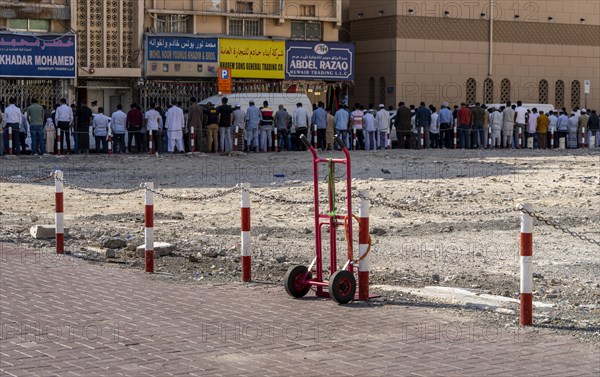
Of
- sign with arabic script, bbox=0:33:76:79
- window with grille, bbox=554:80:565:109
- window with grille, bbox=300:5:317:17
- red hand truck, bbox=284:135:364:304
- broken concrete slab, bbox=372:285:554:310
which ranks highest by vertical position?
window with grille, bbox=300:5:317:17

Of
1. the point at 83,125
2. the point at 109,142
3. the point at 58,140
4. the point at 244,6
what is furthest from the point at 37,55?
the point at 244,6

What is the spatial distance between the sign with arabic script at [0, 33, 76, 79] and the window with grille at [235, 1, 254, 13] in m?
7.00

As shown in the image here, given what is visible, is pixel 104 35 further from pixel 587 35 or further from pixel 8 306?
pixel 8 306

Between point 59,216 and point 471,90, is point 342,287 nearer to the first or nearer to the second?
point 59,216

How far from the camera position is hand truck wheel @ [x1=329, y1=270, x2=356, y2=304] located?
34.1ft

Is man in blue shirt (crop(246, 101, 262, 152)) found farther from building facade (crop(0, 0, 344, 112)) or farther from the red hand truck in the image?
the red hand truck

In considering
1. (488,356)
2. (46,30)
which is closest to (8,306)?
A: (488,356)

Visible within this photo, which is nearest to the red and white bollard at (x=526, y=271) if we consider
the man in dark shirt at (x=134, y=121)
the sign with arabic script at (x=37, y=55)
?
the man in dark shirt at (x=134, y=121)

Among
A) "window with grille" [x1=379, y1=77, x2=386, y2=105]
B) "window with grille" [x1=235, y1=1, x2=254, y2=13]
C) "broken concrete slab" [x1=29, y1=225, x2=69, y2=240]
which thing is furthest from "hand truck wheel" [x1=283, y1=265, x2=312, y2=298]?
"window with grille" [x1=379, y1=77, x2=386, y2=105]

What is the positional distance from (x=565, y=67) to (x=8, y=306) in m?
44.4

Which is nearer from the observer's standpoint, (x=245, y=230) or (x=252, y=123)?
(x=245, y=230)

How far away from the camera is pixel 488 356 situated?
325 inches

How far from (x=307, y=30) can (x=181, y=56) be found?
596 cm

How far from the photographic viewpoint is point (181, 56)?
1665 inches
